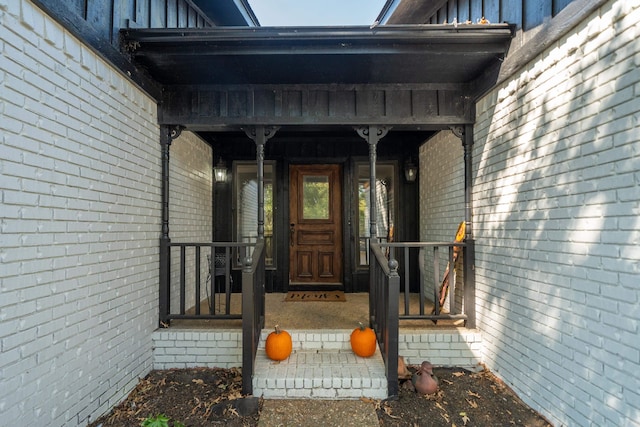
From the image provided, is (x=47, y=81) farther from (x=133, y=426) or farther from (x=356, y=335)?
(x=356, y=335)

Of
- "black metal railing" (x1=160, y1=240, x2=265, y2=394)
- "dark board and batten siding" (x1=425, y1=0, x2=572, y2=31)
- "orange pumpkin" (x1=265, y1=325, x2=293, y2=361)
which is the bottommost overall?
"orange pumpkin" (x1=265, y1=325, x2=293, y2=361)

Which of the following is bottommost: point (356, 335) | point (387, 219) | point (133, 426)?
point (133, 426)

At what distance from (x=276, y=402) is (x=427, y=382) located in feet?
3.94

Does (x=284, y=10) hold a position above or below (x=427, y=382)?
above

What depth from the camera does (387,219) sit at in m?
5.16

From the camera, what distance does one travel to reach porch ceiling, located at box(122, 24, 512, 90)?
8.55 feet

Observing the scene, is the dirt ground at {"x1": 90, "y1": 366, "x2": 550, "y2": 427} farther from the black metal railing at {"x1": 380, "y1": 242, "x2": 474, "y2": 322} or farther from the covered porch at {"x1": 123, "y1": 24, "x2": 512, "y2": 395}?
the black metal railing at {"x1": 380, "y1": 242, "x2": 474, "y2": 322}

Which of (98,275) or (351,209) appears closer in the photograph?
(98,275)

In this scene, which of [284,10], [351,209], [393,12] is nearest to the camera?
[393,12]

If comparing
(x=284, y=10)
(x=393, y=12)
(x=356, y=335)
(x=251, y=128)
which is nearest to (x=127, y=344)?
(x=356, y=335)

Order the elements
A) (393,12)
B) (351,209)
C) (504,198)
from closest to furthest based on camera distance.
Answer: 1. (504,198)
2. (393,12)
3. (351,209)

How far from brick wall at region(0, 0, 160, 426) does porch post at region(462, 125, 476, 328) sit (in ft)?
9.98

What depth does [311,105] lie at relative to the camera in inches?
129

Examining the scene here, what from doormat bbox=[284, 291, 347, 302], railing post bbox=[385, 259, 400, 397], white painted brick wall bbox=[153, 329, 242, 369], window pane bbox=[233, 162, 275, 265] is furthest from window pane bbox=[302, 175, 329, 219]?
railing post bbox=[385, 259, 400, 397]
